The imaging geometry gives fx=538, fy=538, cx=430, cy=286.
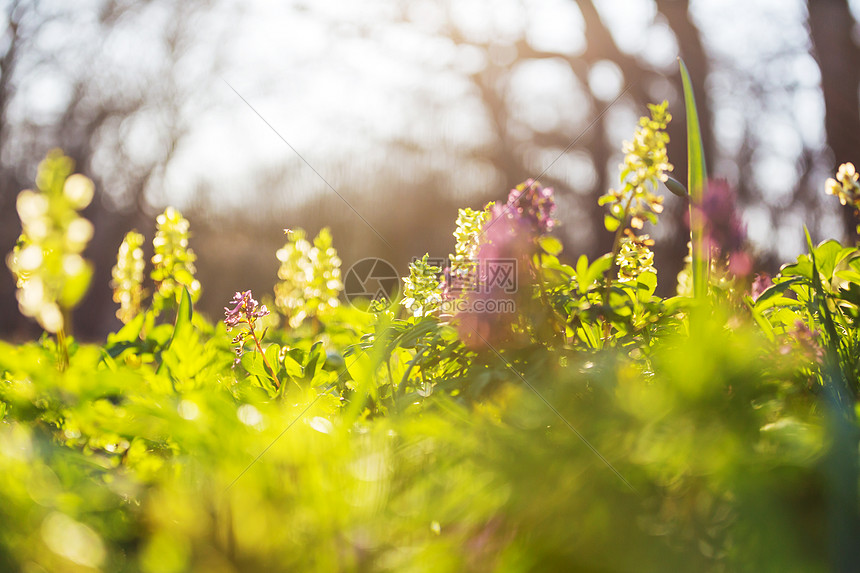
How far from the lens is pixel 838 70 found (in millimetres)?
2977

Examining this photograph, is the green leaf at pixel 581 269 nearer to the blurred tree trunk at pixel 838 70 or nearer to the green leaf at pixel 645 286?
the green leaf at pixel 645 286

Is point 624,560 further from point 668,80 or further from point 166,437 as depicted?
point 668,80

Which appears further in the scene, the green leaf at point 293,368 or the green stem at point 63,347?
the green leaf at point 293,368

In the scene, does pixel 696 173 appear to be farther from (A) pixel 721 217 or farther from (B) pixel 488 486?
(B) pixel 488 486

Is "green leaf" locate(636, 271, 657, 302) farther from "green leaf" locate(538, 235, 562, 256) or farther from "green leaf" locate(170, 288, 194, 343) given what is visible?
"green leaf" locate(170, 288, 194, 343)

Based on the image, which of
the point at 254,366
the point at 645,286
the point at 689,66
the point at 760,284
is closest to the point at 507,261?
the point at 645,286

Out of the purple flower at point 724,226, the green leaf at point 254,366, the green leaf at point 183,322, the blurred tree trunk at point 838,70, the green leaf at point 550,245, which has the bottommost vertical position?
the green leaf at point 254,366

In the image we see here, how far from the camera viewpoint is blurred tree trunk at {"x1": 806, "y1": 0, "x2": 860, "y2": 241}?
2.87 meters

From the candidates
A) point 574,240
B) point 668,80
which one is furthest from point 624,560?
point 668,80

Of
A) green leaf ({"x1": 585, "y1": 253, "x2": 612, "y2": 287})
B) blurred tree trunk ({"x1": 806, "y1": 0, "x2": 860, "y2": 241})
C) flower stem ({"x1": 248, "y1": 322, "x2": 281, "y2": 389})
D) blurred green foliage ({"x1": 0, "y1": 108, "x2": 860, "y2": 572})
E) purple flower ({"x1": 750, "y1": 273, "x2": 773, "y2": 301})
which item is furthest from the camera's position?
blurred tree trunk ({"x1": 806, "y1": 0, "x2": 860, "y2": 241})

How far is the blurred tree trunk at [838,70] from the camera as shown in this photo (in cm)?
287

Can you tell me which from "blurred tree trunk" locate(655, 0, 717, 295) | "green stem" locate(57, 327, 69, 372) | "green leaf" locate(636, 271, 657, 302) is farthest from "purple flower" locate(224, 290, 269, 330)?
"blurred tree trunk" locate(655, 0, 717, 295)

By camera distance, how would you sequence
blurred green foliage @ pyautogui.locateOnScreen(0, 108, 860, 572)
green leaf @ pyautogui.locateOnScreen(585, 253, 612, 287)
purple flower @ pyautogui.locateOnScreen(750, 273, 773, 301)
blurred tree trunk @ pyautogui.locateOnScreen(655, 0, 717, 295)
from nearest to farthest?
1. blurred green foliage @ pyautogui.locateOnScreen(0, 108, 860, 572)
2. green leaf @ pyautogui.locateOnScreen(585, 253, 612, 287)
3. purple flower @ pyautogui.locateOnScreen(750, 273, 773, 301)
4. blurred tree trunk @ pyautogui.locateOnScreen(655, 0, 717, 295)

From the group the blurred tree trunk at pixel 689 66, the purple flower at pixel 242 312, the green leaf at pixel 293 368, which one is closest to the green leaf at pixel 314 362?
the green leaf at pixel 293 368
